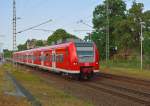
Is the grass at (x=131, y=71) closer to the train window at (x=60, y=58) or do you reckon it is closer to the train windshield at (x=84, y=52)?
the train windshield at (x=84, y=52)

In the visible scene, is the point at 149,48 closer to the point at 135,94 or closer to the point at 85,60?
the point at 85,60

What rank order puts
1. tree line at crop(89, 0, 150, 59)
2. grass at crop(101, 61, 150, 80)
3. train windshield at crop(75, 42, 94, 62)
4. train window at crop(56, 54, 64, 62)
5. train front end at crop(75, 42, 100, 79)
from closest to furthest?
1. train front end at crop(75, 42, 100, 79)
2. train windshield at crop(75, 42, 94, 62)
3. train window at crop(56, 54, 64, 62)
4. grass at crop(101, 61, 150, 80)
5. tree line at crop(89, 0, 150, 59)

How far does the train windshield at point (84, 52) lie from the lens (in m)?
33.4

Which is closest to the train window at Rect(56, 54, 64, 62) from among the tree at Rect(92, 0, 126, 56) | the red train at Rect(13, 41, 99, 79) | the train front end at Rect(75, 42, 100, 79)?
the red train at Rect(13, 41, 99, 79)

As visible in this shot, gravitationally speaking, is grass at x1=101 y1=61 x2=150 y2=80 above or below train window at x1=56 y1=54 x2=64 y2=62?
below

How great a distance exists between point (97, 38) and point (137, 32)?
40.7 feet

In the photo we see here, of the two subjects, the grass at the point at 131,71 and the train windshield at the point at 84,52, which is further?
the grass at the point at 131,71

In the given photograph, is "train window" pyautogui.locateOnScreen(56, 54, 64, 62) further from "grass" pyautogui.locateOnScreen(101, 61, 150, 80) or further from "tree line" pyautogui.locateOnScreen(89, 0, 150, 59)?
"tree line" pyautogui.locateOnScreen(89, 0, 150, 59)

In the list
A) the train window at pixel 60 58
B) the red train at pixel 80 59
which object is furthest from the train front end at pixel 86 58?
the train window at pixel 60 58

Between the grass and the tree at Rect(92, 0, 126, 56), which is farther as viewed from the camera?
the tree at Rect(92, 0, 126, 56)

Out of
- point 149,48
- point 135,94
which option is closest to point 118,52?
point 149,48

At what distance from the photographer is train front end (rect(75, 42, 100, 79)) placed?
109ft

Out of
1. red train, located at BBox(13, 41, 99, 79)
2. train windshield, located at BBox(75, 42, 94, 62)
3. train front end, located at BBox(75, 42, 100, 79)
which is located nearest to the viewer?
red train, located at BBox(13, 41, 99, 79)

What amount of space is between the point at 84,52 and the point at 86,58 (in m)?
0.49
